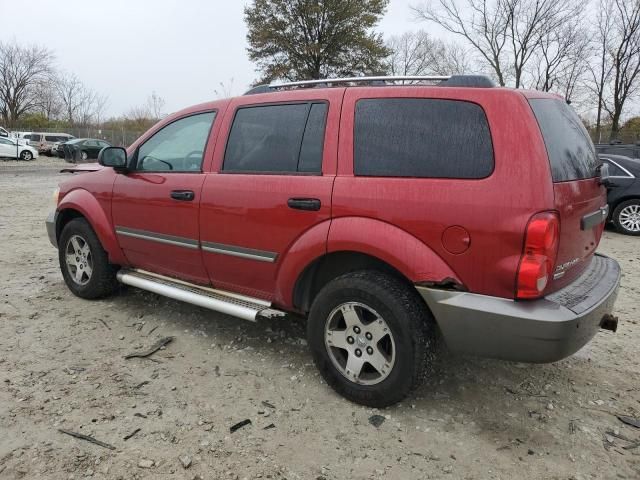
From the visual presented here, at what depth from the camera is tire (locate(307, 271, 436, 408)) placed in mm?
2730

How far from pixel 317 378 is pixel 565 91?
116 ft

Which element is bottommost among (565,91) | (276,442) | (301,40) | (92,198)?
(276,442)

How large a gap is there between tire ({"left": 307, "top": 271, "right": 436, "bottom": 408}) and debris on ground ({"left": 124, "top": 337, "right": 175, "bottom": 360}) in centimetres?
127

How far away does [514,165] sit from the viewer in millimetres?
2469

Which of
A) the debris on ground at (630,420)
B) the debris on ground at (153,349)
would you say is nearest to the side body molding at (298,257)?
the debris on ground at (153,349)

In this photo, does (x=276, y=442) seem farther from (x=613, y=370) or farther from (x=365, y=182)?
(x=613, y=370)

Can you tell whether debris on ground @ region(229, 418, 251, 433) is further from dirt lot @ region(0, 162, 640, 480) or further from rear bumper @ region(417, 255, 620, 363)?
rear bumper @ region(417, 255, 620, 363)

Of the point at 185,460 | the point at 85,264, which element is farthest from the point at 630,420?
the point at 85,264

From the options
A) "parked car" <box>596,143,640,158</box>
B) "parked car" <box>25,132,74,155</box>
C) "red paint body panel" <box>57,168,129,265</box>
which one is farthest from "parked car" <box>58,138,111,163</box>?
"red paint body panel" <box>57,168,129,265</box>

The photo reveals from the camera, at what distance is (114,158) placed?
13.3 feet

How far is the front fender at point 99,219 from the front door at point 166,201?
0.30 feet

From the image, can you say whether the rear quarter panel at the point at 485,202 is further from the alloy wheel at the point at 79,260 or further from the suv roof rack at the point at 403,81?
the alloy wheel at the point at 79,260

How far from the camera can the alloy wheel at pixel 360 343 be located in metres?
2.87

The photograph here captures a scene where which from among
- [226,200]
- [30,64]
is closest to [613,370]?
[226,200]
